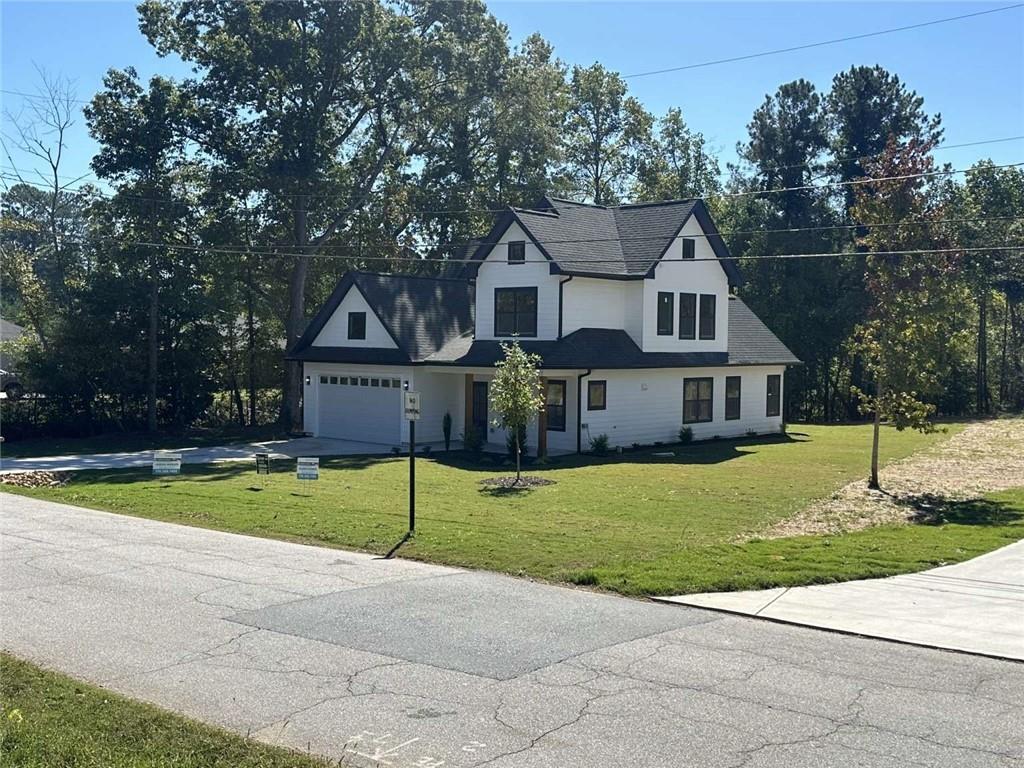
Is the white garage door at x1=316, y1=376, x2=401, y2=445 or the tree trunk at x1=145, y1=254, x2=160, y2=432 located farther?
the tree trunk at x1=145, y1=254, x2=160, y2=432

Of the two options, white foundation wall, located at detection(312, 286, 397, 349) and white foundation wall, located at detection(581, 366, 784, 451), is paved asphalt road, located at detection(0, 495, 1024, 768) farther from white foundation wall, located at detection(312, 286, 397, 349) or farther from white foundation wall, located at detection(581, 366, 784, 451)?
white foundation wall, located at detection(312, 286, 397, 349)

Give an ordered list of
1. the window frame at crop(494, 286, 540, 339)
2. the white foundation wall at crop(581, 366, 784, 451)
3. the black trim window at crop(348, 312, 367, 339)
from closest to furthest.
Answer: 1. the white foundation wall at crop(581, 366, 784, 451)
2. the window frame at crop(494, 286, 540, 339)
3. the black trim window at crop(348, 312, 367, 339)

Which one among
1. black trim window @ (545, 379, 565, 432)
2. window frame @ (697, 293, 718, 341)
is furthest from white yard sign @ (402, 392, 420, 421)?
window frame @ (697, 293, 718, 341)

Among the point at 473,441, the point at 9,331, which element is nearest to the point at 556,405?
the point at 473,441

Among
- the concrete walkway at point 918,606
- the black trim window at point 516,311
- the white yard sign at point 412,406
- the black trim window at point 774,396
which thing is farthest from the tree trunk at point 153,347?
the concrete walkway at point 918,606

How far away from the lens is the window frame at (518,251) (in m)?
32.2

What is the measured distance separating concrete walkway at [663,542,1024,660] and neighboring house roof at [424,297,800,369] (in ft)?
54.8

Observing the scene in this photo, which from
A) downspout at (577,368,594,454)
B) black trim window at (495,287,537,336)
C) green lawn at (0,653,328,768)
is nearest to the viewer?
green lawn at (0,653,328,768)

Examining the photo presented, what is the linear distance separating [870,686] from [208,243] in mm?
35711

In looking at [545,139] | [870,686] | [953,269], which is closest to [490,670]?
[870,686]

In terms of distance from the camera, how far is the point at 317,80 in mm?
40406

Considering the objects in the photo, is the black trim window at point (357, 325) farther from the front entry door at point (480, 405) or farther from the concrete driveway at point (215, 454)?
the front entry door at point (480, 405)

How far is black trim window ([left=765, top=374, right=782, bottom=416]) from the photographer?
38.5 m

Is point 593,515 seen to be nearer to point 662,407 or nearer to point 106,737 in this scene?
point 106,737
